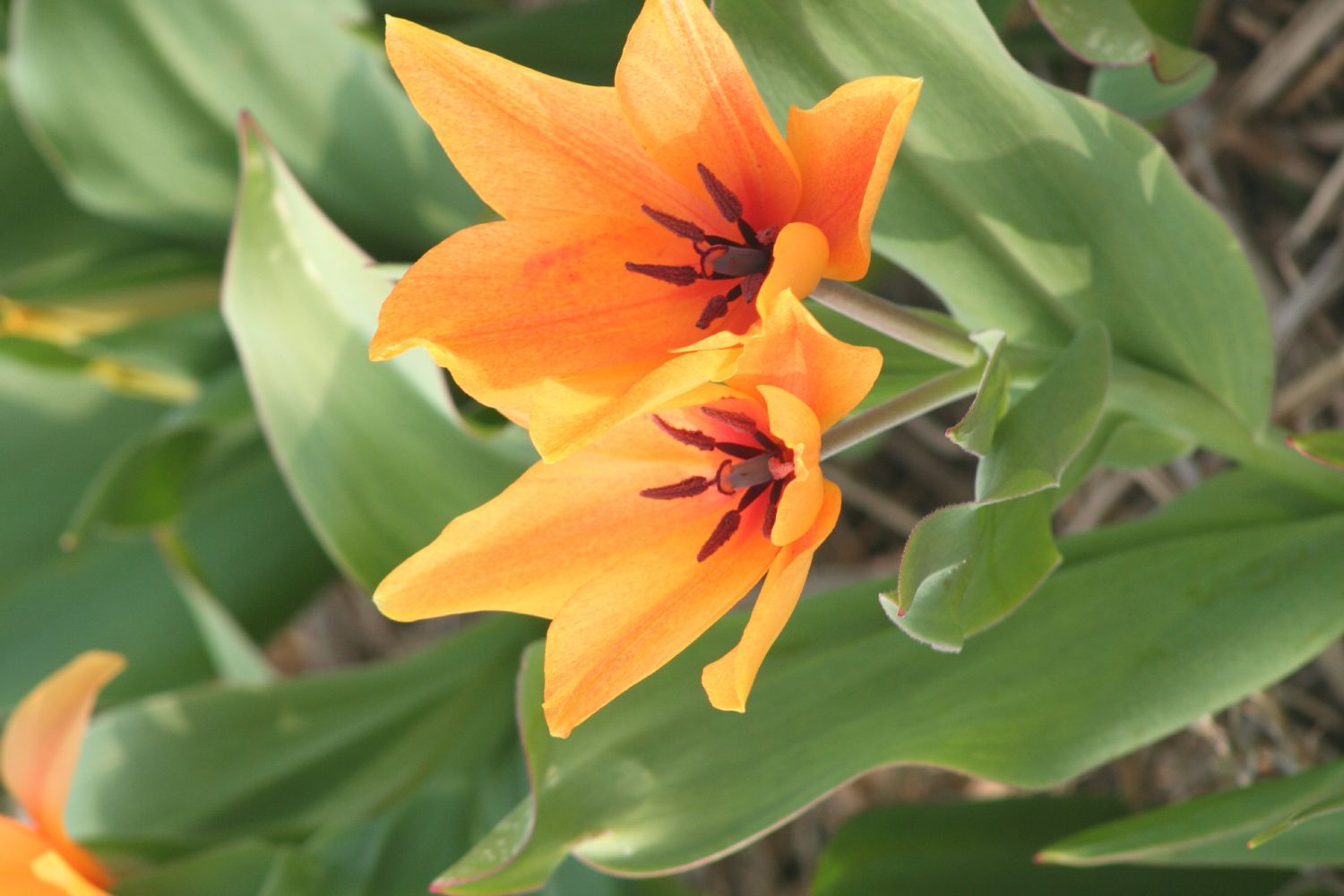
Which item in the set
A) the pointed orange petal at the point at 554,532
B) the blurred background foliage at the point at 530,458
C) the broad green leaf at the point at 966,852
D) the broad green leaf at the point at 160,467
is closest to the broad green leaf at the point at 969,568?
the blurred background foliage at the point at 530,458

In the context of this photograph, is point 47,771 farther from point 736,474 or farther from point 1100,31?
point 1100,31

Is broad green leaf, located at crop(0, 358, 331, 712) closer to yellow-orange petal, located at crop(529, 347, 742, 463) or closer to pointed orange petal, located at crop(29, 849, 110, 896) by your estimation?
pointed orange petal, located at crop(29, 849, 110, 896)

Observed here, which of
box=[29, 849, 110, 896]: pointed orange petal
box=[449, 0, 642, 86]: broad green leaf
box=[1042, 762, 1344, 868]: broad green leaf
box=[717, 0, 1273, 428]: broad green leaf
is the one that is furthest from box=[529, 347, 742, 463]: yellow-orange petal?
box=[449, 0, 642, 86]: broad green leaf

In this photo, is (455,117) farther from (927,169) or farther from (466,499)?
(466,499)

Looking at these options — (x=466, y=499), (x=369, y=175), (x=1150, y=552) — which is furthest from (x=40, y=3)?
(x=1150, y=552)

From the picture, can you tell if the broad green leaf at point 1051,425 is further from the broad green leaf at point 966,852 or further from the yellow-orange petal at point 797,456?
the broad green leaf at point 966,852

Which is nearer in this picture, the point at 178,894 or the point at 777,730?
the point at 777,730

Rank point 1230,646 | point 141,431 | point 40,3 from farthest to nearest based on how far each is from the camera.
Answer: point 141,431
point 40,3
point 1230,646

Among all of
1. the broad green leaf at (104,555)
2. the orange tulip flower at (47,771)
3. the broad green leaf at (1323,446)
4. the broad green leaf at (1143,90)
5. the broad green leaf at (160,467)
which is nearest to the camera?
the broad green leaf at (1323,446)
